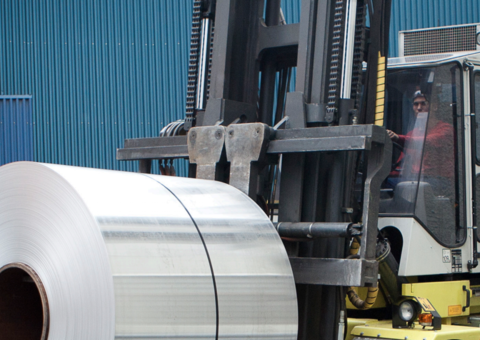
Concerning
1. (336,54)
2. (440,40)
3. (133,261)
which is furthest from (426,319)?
(440,40)

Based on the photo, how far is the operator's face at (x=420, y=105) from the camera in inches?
175

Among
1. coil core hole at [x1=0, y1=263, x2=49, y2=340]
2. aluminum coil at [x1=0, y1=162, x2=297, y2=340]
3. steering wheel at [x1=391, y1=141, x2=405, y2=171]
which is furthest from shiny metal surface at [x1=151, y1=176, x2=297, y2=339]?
steering wheel at [x1=391, y1=141, x2=405, y2=171]

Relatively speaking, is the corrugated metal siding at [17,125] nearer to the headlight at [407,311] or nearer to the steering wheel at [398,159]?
the steering wheel at [398,159]

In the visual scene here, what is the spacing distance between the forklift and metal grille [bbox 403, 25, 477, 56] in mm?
1718

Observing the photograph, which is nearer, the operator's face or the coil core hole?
the coil core hole

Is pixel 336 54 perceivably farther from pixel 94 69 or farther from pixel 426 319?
pixel 94 69

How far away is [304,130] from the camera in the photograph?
3.67 meters

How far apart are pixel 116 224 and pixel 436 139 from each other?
2557 mm

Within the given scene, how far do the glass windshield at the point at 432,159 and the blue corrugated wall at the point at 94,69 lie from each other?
835 centimetres

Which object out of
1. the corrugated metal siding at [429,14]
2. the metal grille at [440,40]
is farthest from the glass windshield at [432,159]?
the corrugated metal siding at [429,14]

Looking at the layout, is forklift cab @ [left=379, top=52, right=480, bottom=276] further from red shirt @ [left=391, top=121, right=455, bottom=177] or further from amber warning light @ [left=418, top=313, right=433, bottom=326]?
amber warning light @ [left=418, top=313, right=433, bottom=326]

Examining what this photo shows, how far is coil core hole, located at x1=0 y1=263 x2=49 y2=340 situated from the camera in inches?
123

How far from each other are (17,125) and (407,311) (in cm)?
1130

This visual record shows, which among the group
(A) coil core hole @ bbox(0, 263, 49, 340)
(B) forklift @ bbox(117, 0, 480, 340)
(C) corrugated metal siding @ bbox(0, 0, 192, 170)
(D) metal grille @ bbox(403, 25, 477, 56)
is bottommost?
(A) coil core hole @ bbox(0, 263, 49, 340)
